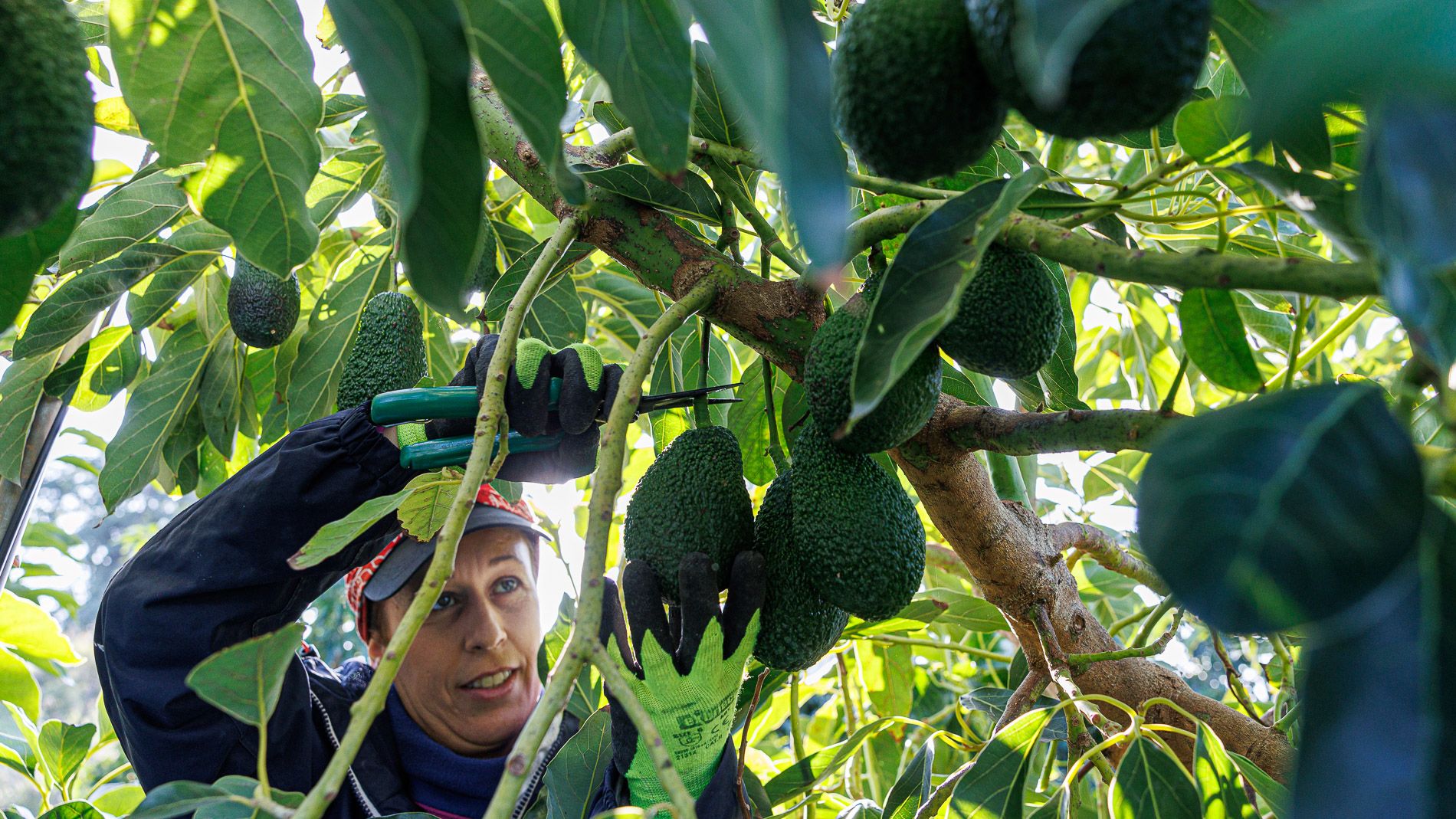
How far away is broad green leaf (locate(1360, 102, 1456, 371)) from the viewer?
0.32 metres

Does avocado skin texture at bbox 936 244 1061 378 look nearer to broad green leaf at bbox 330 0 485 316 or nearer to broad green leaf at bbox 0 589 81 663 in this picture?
broad green leaf at bbox 330 0 485 316

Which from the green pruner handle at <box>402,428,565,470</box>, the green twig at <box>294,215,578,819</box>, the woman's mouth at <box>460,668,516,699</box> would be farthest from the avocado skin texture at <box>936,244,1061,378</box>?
the woman's mouth at <box>460,668,516,699</box>

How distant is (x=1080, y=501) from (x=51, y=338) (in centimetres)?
190

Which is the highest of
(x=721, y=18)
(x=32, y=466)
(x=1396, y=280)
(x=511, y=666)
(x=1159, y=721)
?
(x=721, y=18)

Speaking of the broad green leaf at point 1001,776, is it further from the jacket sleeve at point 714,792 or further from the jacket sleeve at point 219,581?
the jacket sleeve at point 219,581

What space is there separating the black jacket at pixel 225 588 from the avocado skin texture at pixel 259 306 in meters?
0.16

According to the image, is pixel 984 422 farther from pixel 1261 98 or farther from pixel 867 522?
pixel 1261 98

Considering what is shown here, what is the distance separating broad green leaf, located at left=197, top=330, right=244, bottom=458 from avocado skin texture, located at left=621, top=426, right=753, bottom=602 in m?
1.15

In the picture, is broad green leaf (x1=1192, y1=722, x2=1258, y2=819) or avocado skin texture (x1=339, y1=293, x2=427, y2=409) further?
avocado skin texture (x1=339, y1=293, x2=427, y2=409)

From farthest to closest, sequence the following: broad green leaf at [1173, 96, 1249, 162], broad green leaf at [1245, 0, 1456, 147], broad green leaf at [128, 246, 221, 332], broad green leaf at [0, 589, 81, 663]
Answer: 1. broad green leaf at [0, 589, 81, 663]
2. broad green leaf at [128, 246, 221, 332]
3. broad green leaf at [1173, 96, 1249, 162]
4. broad green leaf at [1245, 0, 1456, 147]

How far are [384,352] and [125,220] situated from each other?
0.42 m

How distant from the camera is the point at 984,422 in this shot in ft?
2.95

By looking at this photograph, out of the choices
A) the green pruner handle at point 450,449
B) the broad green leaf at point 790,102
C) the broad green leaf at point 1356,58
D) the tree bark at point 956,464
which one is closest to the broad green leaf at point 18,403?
the green pruner handle at point 450,449

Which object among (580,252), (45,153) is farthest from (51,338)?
(45,153)
